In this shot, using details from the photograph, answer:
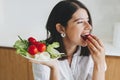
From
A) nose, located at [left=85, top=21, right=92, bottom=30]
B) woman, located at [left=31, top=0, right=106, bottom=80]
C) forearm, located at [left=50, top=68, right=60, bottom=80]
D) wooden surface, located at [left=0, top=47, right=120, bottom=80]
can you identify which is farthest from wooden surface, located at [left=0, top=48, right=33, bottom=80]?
nose, located at [left=85, top=21, right=92, bottom=30]

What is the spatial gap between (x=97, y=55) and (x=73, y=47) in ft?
0.54

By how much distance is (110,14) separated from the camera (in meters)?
1.64

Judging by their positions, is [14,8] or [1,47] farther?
[14,8]

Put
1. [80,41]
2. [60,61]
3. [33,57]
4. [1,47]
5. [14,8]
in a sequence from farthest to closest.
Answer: [14,8]
[1,47]
[60,61]
[80,41]
[33,57]

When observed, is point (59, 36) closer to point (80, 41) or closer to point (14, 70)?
point (80, 41)

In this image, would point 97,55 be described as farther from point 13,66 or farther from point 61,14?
point 13,66

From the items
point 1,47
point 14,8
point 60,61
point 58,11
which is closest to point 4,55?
point 1,47

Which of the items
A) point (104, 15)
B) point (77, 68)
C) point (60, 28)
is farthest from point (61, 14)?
point (104, 15)

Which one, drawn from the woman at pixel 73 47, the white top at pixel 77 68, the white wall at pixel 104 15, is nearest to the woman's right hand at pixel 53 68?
the woman at pixel 73 47

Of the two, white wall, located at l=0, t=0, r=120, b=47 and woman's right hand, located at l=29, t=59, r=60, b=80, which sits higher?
white wall, located at l=0, t=0, r=120, b=47

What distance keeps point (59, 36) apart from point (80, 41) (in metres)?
0.13

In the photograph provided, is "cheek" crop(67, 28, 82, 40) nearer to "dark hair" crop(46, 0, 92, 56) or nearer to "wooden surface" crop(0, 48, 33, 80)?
"dark hair" crop(46, 0, 92, 56)

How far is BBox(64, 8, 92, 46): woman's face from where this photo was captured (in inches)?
41.3

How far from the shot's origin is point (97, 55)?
1045 millimetres
